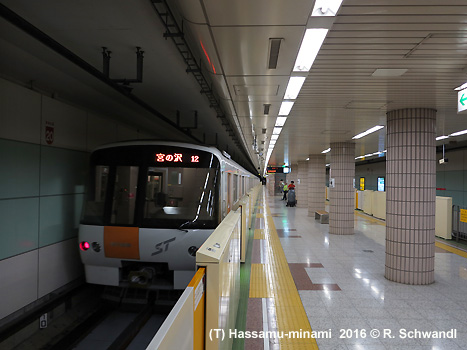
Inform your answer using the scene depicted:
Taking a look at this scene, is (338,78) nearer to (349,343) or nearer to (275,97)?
(275,97)

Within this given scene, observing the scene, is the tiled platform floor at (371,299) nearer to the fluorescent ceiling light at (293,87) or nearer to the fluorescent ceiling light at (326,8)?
the fluorescent ceiling light at (293,87)

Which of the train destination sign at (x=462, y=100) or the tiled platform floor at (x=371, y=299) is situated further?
the train destination sign at (x=462, y=100)

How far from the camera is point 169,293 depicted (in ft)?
14.9

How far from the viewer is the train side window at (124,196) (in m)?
4.33

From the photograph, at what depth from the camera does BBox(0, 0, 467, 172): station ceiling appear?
2492 millimetres

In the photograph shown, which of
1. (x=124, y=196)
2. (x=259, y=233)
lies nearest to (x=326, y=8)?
(x=124, y=196)

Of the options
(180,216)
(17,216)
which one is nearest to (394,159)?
(180,216)

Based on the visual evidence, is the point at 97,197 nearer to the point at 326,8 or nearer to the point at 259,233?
the point at 326,8

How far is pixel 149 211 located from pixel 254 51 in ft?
8.59

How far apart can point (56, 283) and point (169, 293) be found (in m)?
1.89

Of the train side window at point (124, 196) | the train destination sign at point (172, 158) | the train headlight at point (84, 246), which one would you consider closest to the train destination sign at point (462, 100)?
the train destination sign at point (172, 158)

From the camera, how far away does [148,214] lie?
14.2ft

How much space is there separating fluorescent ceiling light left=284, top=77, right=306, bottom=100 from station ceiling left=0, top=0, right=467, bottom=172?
0.11 meters

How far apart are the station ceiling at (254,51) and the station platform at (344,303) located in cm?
305
